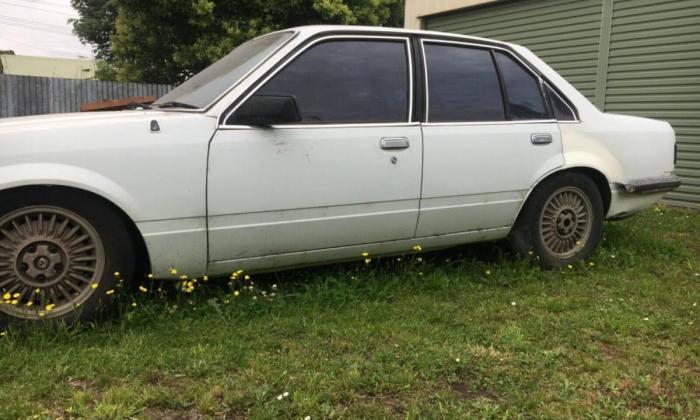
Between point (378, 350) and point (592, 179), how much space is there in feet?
8.13

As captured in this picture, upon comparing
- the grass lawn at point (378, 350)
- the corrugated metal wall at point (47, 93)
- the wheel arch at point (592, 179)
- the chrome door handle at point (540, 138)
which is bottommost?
the grass lawn at point (378, 350)

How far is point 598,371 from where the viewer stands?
8.95 ft

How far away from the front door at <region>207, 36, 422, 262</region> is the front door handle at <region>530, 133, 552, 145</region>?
94 cm

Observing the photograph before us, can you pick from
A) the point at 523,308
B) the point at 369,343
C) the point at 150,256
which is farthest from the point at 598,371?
the point at 150,256

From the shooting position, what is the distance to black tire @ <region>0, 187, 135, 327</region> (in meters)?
2.81

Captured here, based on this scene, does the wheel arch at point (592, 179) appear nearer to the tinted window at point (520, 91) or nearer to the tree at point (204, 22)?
the tinted window at point (520, 91)

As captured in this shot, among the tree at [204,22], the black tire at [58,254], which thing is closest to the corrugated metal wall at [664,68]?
the tree at [204,22]

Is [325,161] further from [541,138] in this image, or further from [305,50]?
[541,138]

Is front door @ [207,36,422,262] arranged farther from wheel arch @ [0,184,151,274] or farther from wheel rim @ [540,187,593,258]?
wheel rim @ [540,187,593,258]

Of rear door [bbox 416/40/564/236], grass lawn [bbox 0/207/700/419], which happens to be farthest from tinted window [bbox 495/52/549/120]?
grass lawn [bbox 0/207/700/419]

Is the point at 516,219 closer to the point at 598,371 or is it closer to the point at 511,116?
the point at 511,116

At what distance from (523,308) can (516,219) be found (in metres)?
0.86

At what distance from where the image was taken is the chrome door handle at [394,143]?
3523 millimetres

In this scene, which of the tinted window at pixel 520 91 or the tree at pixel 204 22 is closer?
the tinted window at pixel 520 91
